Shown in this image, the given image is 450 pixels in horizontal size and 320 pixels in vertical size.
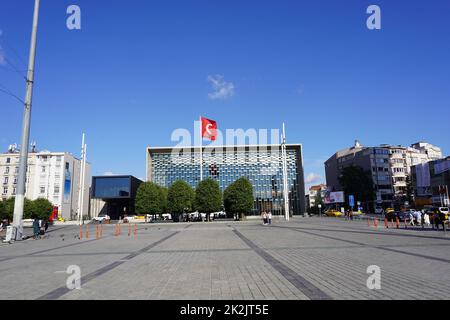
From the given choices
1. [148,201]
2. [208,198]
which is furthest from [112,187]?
[208,198]

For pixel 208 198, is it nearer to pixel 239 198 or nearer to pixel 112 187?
pixel 239 198

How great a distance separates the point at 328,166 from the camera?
5197 inches

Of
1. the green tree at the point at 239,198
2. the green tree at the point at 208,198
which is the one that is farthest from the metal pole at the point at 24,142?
the green tree at the point at 239,198

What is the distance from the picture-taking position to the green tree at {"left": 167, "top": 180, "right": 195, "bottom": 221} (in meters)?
69.1

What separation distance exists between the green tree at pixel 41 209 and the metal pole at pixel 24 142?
37.1 metres

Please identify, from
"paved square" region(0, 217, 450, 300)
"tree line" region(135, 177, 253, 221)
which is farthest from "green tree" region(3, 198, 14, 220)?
"paved square" region(0, 217, 450, 300)

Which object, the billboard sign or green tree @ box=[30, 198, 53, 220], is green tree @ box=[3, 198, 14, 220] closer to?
green tree @ box=[30, 198, 53, 220]

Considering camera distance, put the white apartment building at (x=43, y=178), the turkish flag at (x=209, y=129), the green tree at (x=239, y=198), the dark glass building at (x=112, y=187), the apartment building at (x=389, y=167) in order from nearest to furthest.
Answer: the turkish flag at (x=209, y=129) < the green tree at (x=239, y=198) < the white apartment building at (x=43, y=178) < the apartment building at (x=389, y=167) < the dark glass building at (x=112, y=187)

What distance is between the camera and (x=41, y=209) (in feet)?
186

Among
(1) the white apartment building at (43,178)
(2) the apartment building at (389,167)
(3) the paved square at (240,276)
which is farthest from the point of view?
(2) the apartment building at (389,167)

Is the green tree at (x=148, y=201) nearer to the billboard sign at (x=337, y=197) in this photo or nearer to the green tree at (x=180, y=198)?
the green tree at (x=180, y=198)

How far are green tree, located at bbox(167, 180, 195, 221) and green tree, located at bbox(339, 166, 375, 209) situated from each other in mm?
45182

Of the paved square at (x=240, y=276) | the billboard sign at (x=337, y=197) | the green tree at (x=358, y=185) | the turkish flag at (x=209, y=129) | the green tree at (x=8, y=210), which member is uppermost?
the turkish flag at (x=209, y=129)

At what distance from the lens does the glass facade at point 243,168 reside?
10181 centimetres
